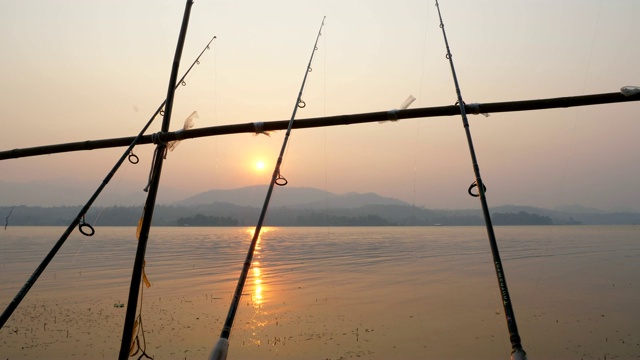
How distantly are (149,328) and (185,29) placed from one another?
1091 centimetres

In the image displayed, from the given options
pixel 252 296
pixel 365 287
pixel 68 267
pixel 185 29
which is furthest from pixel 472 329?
pixel 68 267

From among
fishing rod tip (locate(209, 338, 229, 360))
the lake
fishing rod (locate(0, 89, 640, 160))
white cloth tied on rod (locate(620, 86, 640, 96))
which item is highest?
fishing rod (locate(0, 89, 640, 160))

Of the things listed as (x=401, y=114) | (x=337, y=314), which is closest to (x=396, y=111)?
(x=401, y=114)

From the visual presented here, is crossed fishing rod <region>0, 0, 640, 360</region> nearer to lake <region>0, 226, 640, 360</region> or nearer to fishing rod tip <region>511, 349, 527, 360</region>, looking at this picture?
fishing rod tip <region>511, 349, 527, 360</region>

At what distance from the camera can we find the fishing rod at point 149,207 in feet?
15.3

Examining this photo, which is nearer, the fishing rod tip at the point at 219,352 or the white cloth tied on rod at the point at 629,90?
the fishing rod tip at the point at 219,352

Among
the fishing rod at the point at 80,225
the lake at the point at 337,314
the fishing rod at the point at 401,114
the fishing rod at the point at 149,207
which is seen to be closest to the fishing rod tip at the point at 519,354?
the fishing rod at the point at 401,114

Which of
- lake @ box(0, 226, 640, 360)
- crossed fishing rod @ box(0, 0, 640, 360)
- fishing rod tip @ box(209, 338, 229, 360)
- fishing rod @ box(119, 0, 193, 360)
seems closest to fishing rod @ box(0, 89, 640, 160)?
crossed fishing rod @ box(0, 0, 640, 360)

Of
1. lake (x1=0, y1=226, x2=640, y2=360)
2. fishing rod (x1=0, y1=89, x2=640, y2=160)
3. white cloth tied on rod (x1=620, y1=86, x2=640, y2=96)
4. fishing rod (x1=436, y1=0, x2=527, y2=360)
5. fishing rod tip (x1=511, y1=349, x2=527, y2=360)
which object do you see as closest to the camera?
fishing rod tip (x1=511, y1=349, x2=527, y2=360)

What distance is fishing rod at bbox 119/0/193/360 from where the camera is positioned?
184 inches

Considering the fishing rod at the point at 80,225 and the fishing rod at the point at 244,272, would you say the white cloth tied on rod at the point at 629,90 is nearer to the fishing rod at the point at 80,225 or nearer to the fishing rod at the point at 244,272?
the fishing rod at the point at 244,272

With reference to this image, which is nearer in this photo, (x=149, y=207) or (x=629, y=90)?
(x=629, y=90)

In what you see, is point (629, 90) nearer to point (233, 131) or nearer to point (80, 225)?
point (233, 131)

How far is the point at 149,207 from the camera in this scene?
15.9ft
